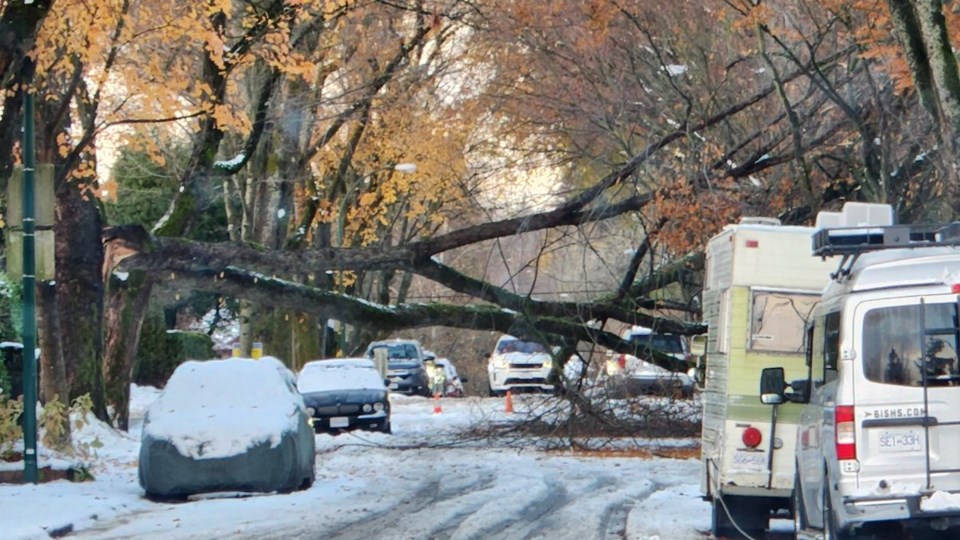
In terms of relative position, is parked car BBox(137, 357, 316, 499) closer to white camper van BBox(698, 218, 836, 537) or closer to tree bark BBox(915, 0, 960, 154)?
white camper van BBox(698, 218, 836, 537)

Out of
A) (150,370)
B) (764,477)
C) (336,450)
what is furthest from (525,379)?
(764,477)

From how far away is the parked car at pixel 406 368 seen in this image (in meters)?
49.1

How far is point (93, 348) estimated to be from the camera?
78.0 ft

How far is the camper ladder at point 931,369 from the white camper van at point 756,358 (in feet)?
14.6

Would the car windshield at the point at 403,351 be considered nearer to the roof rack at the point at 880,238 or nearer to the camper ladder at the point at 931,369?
the roof rack at the point at 880,238

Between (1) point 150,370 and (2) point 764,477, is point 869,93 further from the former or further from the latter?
(1) point 150,370

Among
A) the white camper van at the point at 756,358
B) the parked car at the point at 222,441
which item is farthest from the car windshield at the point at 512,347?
the white camper van at the point at 756,358

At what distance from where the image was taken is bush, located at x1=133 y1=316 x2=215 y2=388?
44.2 meters

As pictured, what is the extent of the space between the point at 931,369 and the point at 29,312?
1197 cm

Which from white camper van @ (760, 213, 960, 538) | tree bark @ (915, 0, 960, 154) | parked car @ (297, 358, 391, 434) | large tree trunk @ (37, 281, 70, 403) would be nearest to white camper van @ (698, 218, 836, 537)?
tree bark @ (915, 0, 960, 154)

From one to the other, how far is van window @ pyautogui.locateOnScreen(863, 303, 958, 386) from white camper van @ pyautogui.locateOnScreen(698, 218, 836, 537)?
14.0 ft

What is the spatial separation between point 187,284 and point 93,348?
2.40 m

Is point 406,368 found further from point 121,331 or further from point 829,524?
point 829,524

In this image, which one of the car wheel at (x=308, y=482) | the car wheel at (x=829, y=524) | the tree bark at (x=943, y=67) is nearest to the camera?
the car wheel at (x=829, y=524)
